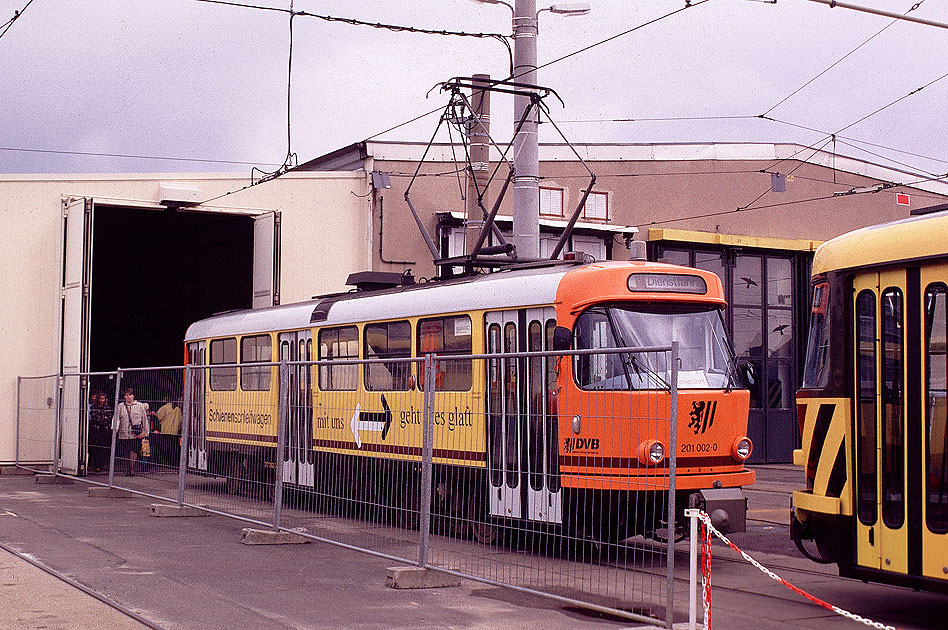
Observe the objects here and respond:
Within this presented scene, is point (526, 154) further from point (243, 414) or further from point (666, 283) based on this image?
point (243, 414)

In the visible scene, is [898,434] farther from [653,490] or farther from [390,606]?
[390,606]

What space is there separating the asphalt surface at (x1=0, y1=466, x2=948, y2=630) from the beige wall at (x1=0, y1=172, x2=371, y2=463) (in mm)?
10850

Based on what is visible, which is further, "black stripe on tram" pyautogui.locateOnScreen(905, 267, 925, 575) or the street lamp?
the street lamp

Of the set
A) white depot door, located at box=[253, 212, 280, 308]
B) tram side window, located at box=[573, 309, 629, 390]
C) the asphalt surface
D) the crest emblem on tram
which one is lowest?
the asphalt surface

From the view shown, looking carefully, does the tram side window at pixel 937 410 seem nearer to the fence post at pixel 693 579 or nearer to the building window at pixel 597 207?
the fence post at pixel 693 579

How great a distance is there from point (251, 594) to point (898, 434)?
17.2 feet

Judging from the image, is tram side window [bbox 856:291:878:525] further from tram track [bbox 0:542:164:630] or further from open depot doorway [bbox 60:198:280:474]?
open depot doorway [bbox 60:198:280:474]

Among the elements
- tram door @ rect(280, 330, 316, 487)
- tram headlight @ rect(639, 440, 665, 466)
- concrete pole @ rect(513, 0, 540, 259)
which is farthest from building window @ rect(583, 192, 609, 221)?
tram headlight @ rect(639, 440, 665, 466)

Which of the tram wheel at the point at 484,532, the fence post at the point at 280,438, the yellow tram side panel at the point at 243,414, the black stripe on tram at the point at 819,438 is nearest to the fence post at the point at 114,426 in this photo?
the yellow tram side panel at the point at 243,414

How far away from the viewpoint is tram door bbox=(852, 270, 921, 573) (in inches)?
345

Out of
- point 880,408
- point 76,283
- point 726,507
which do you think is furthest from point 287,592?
point 76,283

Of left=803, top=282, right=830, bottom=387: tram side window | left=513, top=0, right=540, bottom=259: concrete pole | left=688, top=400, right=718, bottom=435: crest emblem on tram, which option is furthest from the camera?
left=513, top=0, right=540, bottom=259: concrete pole

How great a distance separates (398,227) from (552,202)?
424 cm

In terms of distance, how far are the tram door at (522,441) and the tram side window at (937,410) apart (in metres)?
2.72
